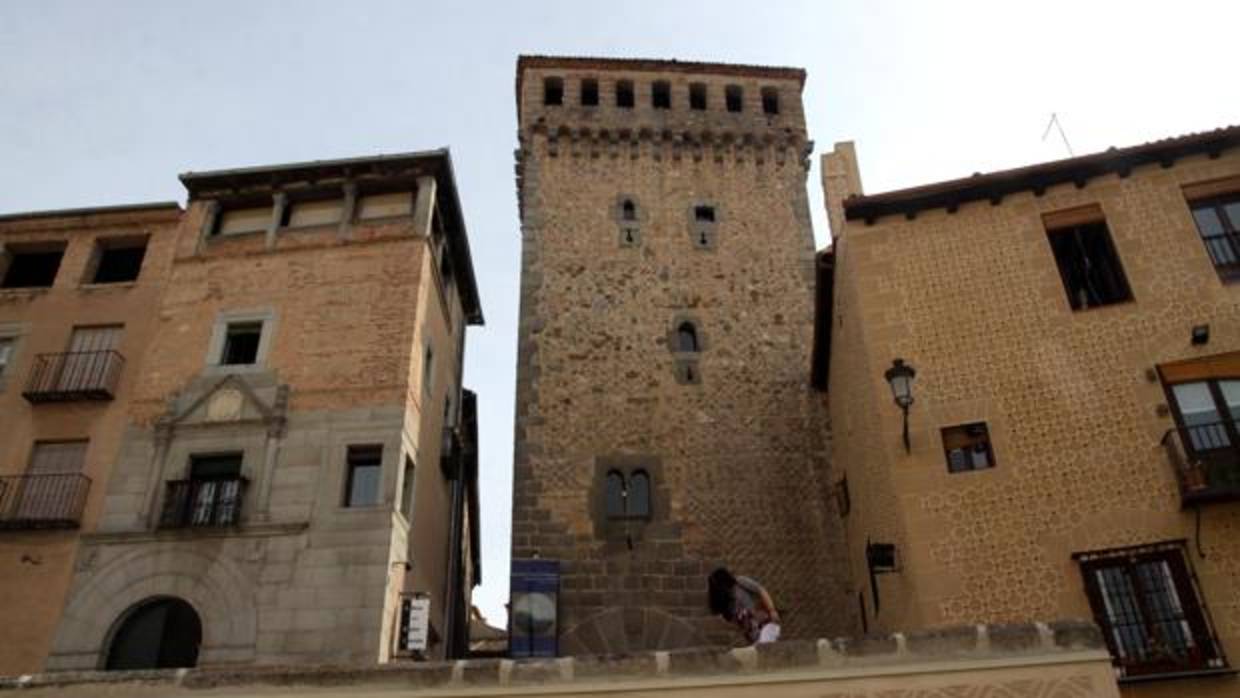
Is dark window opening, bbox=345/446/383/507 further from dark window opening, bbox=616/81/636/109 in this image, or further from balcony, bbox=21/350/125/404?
dark window opening, bbox=616/81/636/109

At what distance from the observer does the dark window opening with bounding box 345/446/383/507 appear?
1661 centimetres

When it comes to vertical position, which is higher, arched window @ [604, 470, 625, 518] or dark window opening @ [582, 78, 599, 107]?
dark window opening @ [582, 78, 599, 107]

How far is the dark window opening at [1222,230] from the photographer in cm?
1499

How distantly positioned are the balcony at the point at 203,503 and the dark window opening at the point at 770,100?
18.8 meters

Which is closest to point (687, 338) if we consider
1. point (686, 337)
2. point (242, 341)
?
point (686, 337)

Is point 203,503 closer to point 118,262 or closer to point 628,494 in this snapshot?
point 118,262

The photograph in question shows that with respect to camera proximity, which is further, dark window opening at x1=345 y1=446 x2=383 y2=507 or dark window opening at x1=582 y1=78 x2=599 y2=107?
dark window opening at x1=582 y1=78 x2=599 y2=107

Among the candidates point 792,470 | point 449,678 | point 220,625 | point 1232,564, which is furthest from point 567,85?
point 449,678

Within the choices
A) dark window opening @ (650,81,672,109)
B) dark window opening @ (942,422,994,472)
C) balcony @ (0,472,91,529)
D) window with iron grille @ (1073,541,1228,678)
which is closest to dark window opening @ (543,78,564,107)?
dark window opening @ (650,81,672,109)

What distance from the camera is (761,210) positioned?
26016 millimetres

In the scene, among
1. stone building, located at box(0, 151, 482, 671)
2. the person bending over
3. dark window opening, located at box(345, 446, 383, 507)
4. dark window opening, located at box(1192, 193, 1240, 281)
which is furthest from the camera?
dark window opening, located at box(345, 446, 383, 507)

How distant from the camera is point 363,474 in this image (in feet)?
55.6

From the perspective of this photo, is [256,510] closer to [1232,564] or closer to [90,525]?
[90,525]

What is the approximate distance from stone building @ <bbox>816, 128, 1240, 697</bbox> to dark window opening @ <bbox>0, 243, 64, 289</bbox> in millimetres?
16480
